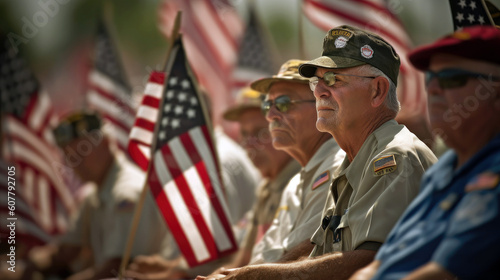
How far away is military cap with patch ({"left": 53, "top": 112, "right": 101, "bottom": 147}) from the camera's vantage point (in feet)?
27.5

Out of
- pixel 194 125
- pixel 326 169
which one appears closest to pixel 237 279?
pixel 326 169

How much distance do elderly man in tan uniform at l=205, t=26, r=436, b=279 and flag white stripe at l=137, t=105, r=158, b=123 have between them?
2.59 metres

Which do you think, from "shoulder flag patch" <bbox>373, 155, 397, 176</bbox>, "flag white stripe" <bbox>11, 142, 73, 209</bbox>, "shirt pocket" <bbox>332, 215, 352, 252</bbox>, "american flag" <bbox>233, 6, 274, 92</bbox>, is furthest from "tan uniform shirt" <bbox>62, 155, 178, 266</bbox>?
"shoulder flag patch" <bbox>373, 155, 397, 176</bbox>

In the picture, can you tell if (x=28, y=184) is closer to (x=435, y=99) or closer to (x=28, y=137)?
(x=28, y=137)

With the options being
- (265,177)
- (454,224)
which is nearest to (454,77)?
(454,224)

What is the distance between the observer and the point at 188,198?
5.95m

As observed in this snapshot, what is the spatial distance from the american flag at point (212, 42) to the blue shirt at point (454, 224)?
8441mm

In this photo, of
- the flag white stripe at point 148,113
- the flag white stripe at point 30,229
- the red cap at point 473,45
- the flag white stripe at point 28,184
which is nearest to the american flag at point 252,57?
the flag white stripe at point 28,184

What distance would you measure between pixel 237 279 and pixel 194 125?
271cm

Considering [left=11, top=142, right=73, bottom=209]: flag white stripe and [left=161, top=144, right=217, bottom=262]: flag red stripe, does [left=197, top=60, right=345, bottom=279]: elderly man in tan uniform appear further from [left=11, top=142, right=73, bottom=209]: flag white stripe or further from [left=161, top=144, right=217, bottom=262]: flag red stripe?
[left=11, top=142, right=73, bottom=209]: flag white stripe

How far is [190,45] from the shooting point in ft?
36.5

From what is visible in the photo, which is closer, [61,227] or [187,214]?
[187,214]

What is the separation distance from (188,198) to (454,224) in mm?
3789

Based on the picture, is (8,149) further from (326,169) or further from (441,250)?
(441,250)
